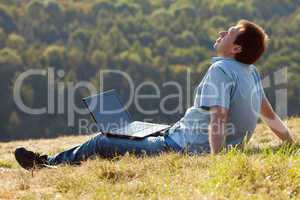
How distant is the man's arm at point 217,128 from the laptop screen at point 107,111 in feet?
3.43

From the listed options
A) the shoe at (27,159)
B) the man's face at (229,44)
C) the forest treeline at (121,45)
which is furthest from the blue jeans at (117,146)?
the forest treeline at (121,45)

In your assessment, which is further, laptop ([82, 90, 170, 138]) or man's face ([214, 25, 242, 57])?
laptop ([82, 90, 170, 138])

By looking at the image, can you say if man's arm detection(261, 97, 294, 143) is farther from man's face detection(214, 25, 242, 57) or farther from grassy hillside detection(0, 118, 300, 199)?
grassy hillside detection(0, 118, 300, 199)

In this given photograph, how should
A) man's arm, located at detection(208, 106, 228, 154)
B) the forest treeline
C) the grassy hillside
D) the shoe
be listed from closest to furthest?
the grassy hillside, man's arm, located at detection(208, 106, 228, 154), the shoe, the forest treeline

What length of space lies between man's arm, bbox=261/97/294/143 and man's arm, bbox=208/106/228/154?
78 cm

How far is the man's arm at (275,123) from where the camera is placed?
4789 millimetres

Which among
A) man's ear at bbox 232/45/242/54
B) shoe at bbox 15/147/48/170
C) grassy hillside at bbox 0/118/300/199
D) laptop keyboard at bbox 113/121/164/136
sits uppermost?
man's ear at bbox 232/45/242/54

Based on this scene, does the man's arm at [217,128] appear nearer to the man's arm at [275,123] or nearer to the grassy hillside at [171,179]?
the grassy hillside at [171,179]

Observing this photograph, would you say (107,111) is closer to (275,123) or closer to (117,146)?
(117,146)

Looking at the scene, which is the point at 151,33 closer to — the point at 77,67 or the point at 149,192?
the point at 77,67

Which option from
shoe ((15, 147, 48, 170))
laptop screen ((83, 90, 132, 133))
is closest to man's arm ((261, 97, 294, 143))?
laptop screen ((83, 90, 132, 133))

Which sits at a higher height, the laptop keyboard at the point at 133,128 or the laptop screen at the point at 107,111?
the laptop screen at the point at 107,111

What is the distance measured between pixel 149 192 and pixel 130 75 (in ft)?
219

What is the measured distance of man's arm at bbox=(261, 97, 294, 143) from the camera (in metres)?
4.79
